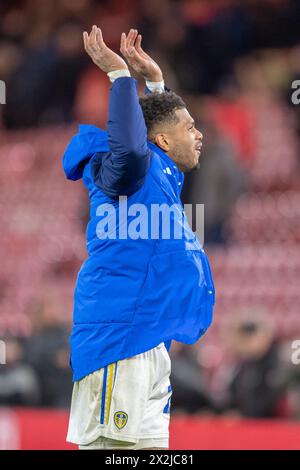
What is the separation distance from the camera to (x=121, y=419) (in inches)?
114

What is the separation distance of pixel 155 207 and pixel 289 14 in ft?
22.4

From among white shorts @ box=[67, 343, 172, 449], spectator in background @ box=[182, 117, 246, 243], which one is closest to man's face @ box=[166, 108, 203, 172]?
white shorts @ box=[67, 343, 172, 449]

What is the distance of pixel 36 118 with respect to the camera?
10.6 meters

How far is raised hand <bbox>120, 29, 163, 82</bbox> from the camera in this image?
3.12 m

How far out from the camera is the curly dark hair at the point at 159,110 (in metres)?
3.17

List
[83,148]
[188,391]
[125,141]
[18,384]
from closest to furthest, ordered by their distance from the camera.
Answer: [125,141], [83,148], [188,391], [18,384]

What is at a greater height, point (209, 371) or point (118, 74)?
point (118, 74)

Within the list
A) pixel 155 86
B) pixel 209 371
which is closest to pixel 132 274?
pixel 155 86

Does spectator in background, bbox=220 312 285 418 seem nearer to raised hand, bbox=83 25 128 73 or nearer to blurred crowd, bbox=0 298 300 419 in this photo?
blurred crowd, bbox=0 298 300 419

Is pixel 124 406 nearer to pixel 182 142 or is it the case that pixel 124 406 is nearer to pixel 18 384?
pixel 182 142

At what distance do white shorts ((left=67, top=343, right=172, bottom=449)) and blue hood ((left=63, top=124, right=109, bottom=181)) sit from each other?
1.98ft

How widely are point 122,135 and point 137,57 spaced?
16.9 inches

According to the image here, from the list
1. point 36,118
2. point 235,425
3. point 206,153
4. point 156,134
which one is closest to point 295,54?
point 206,153
